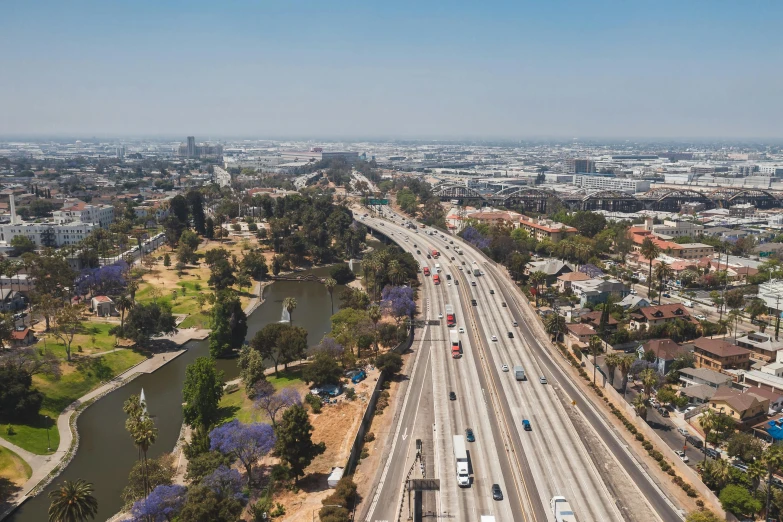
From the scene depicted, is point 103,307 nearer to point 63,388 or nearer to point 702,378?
point 63,388

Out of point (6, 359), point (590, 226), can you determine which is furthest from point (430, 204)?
point (6, 359)

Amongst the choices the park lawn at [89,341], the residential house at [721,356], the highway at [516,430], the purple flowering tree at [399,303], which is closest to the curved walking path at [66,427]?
the park lawn at [89,341]

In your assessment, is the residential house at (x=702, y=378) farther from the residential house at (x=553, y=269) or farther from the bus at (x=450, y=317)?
the residential house at (x=553, y=269)

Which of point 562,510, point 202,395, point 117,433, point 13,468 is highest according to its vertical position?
point 202,395

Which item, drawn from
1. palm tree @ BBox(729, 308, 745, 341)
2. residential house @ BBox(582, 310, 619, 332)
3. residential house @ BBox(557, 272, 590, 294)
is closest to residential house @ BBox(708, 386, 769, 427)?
residential house @ BBox(582, 310, 619, 332)

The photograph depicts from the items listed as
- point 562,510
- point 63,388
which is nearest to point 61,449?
point 63,388
